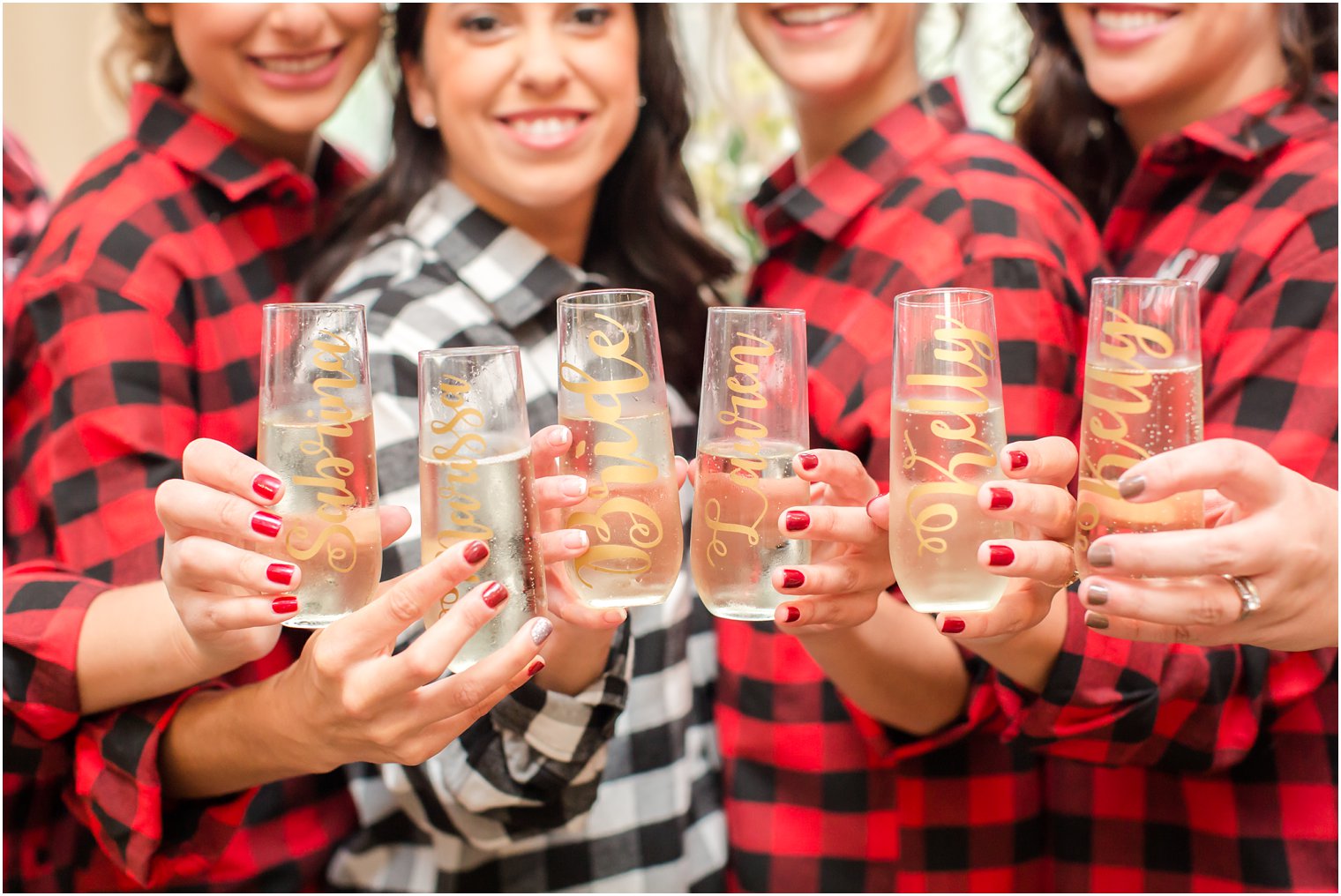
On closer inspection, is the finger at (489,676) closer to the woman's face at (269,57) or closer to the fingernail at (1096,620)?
the fingernail at (1096,620)

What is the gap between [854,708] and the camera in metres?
1.88

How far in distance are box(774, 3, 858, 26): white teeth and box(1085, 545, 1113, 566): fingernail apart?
1.21 m

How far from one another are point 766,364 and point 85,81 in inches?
177

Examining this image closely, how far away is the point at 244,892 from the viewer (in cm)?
195

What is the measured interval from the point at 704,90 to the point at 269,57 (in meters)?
2.05

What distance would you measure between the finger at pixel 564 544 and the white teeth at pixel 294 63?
115cm

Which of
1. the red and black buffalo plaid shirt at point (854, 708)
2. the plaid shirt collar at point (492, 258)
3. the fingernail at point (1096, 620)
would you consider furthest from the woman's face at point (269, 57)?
the fingernail at point (1096, 620)

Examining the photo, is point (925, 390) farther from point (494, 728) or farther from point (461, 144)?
point (461, 144)

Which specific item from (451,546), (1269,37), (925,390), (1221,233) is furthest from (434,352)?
(1269,37)

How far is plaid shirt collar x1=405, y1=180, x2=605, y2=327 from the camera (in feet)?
6.61

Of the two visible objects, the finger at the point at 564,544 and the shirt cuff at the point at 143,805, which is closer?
the finger at the point at 564,544

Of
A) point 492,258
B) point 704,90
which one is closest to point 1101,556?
point 492,258

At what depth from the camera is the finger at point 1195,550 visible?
1193 millimetres

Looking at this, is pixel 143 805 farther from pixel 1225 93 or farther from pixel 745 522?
pixel 1225 93
